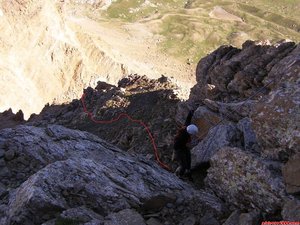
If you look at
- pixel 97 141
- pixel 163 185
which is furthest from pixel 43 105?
pixel 163 185

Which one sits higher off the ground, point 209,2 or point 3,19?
point 209,2

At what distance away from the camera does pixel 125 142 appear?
28.9 m

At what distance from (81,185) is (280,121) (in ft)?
22.4

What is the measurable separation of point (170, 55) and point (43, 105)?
54.6 metres

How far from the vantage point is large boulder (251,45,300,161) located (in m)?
12.8

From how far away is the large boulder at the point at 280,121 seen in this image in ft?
42.1

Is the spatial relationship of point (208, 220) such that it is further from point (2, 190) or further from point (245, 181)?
point (2, 190)

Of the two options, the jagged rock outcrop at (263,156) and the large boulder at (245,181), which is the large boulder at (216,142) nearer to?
the jagged rock outcrop at (263,156)

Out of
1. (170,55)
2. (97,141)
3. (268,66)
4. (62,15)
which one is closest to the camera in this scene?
(97,141)

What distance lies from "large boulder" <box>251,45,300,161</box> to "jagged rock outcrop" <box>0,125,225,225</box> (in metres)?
2.86

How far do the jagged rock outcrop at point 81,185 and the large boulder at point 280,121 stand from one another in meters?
2.86

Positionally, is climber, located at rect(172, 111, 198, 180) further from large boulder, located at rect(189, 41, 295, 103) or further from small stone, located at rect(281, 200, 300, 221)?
large boulder, located at rect(189, 41, 295, 103)

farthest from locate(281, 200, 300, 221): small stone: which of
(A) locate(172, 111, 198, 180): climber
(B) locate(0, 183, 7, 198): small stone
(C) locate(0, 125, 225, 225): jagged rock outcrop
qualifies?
(B) locate(0, 183, 7, 198): small stone

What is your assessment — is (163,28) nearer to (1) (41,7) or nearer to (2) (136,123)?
(1) (41,7)
